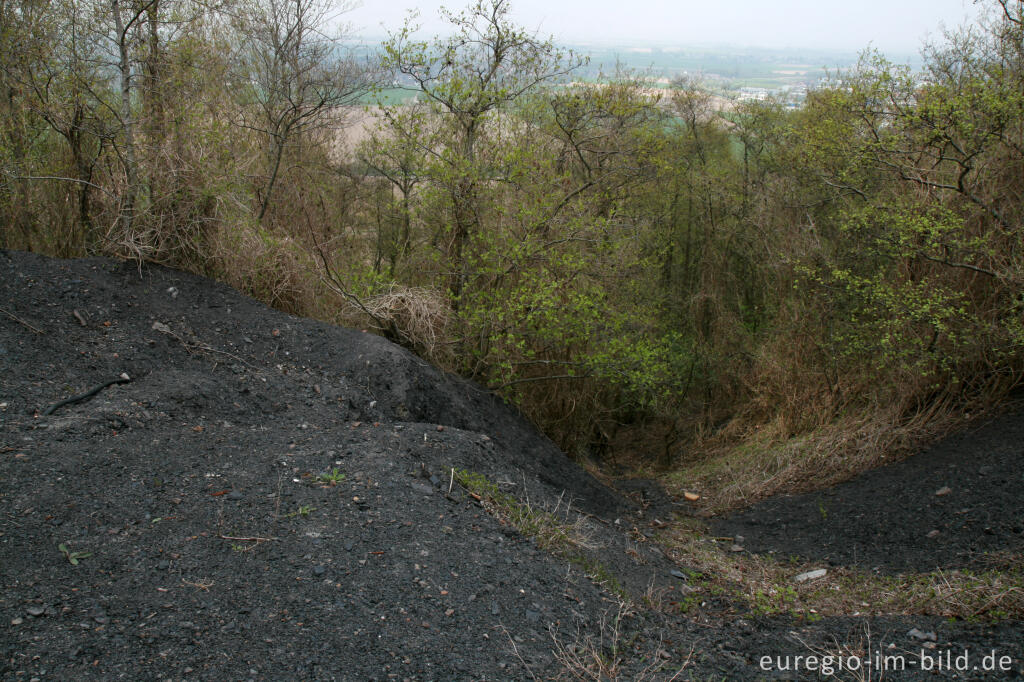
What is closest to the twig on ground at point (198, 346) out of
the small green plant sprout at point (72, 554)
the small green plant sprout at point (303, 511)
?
the small green plant sprout at point (303, 511)

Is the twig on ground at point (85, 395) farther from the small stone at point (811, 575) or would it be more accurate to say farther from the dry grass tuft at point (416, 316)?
the small stone at point (811, 575)

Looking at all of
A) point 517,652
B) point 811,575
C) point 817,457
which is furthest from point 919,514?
point 517,652

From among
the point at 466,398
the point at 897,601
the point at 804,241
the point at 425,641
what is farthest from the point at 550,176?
the point at 425,641

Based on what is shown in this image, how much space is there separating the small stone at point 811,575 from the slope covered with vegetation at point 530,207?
2.20 m

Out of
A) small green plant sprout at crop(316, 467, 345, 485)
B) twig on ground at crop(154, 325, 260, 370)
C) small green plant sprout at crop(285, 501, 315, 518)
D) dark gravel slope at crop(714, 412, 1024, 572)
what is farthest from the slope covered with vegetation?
small green plant sprout at crop(285, 501, 315, 518)

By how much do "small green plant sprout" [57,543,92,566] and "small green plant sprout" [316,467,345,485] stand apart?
1.37 m

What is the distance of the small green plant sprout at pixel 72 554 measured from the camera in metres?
3.37

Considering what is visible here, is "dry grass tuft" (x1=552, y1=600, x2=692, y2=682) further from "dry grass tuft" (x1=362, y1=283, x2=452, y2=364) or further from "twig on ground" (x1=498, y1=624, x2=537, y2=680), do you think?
"dry grass tuft" (x1=362, y1=283, x2=452, y2=364)

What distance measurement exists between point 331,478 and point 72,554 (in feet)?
4.87

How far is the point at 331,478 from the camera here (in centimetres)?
450

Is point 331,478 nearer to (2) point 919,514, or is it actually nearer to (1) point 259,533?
(1) point 259,533

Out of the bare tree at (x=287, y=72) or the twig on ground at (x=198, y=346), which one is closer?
the twig on ground at (x=198, y=346)

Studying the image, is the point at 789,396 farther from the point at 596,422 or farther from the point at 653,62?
the point at 653,62

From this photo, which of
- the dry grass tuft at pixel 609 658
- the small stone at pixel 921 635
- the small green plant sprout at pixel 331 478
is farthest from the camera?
the small green plant sprout at pixel 331 478
